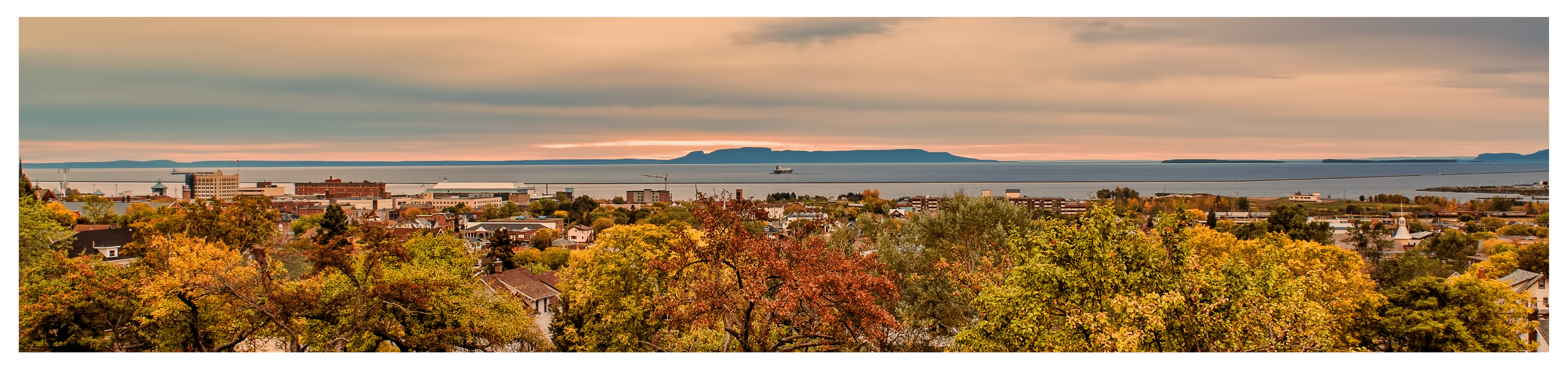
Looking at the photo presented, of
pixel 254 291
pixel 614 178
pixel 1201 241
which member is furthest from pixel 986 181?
pixel 254 291

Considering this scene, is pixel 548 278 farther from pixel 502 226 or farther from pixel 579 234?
pixel 502 226

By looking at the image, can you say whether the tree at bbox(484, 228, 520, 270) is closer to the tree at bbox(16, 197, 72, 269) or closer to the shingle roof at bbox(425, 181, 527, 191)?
the tree at bbox(16, 197, 72, 269)

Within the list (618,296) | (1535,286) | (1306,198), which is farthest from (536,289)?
(1306,198)

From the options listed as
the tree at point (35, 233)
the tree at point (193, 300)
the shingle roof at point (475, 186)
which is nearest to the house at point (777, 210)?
the tree at point (35, 233)

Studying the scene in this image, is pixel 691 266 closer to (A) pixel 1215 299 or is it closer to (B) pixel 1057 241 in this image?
(B) pixel 1057 241

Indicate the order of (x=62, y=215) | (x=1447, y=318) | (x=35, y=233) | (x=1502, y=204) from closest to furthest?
(x=1447, y=318)
(x=35, y=233)
(x=62, y=215)
(x=1502, y=204)

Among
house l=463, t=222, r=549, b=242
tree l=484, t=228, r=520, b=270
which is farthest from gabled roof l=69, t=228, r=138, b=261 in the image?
house l=463, t=222, r=549, b=242

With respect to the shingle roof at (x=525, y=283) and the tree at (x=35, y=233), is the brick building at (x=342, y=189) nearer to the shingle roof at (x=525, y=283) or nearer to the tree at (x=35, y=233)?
the shingle roof at (x=525, y=283)
